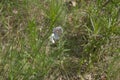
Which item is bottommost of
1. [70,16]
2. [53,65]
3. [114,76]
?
[114,76]

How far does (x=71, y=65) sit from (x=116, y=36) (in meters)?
0.44

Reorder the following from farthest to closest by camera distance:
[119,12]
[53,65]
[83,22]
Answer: [83,22] < [119,12] < [53,65]

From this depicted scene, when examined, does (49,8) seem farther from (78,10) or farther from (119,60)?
(119,60)

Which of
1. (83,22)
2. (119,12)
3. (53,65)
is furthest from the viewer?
(83,22)

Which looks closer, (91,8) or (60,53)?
(60,53)

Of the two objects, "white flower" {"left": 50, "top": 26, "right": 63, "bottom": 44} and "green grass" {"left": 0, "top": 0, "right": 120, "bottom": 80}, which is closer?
"green grass" {"left": 0, "top": 0, "right": 120, "bottom": 80}

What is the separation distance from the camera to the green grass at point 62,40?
206cm

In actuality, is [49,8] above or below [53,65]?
above

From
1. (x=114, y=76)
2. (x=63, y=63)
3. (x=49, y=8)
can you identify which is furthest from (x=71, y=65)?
(x=49, y=8)

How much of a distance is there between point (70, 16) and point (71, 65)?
460 mm

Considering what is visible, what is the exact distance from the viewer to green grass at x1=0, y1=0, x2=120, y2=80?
2.06 meters

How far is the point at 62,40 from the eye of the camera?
232 cm

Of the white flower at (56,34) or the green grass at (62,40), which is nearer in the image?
the green grass at (62,40)

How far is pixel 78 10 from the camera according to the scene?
100 inches
